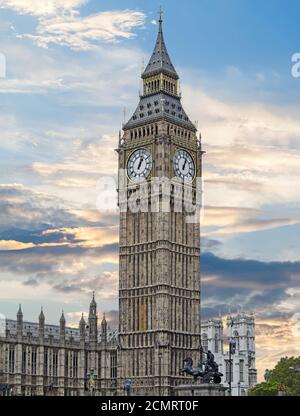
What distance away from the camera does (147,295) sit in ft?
427

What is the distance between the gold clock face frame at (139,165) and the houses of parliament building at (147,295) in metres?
0.15

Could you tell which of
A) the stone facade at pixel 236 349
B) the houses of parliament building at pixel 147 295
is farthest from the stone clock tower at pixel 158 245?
the stone facade at pixel 236 349

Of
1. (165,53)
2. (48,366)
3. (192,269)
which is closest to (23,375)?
(48,366)

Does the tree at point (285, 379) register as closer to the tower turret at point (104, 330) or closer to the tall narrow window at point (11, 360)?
the tower turret at point (104, 330)

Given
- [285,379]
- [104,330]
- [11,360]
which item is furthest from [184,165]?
[285,379]

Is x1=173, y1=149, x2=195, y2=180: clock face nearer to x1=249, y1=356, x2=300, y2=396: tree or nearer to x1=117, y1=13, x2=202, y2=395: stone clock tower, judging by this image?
x1=117, y1=13, x2=202, y2=395: stone clock tower

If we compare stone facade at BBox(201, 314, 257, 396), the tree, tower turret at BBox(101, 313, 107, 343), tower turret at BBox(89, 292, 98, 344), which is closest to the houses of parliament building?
tower turret at BBox(101, 313, 107, 343)

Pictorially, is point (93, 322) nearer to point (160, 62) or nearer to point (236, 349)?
point (160, 62)

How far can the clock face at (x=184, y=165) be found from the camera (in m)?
133

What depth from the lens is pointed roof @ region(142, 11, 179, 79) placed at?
448 ft

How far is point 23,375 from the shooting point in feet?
428

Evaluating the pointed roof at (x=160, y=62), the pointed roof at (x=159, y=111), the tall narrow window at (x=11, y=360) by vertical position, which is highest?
the pointed roof at (x=160, y=62)
